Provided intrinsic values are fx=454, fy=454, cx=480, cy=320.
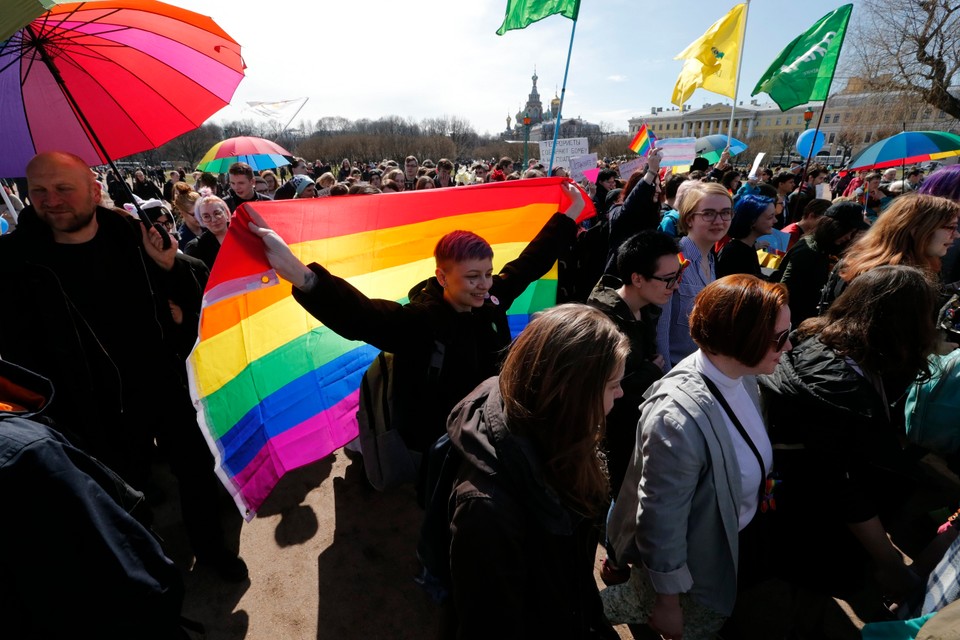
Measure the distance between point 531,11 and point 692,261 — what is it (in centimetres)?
365

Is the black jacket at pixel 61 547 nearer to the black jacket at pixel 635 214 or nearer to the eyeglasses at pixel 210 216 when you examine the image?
the eyeglasses at pixel 210 216

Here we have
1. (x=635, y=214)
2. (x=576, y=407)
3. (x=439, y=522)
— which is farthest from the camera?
(x=635, y=214)

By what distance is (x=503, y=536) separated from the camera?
1200 millimetres

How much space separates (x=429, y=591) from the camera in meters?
1.51

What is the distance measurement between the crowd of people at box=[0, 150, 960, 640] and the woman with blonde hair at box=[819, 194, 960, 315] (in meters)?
0.01

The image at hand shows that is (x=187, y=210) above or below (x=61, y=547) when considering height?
above

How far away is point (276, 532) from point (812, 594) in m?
3.19

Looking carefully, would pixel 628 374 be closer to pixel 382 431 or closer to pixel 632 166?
pixel 382 431

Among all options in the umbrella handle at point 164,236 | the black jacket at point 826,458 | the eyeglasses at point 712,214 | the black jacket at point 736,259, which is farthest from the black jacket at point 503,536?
the black jacket at point 736,259

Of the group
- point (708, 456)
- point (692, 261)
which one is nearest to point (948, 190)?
point (692, 261)

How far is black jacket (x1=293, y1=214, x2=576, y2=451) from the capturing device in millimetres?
1916

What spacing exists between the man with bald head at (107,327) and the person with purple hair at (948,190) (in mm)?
5431

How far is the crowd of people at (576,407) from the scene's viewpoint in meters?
1.29

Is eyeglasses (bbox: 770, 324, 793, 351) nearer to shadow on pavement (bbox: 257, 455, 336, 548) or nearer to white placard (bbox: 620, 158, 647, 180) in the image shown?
shadow on pavement (bbox: 257, 455, 336, 548)
